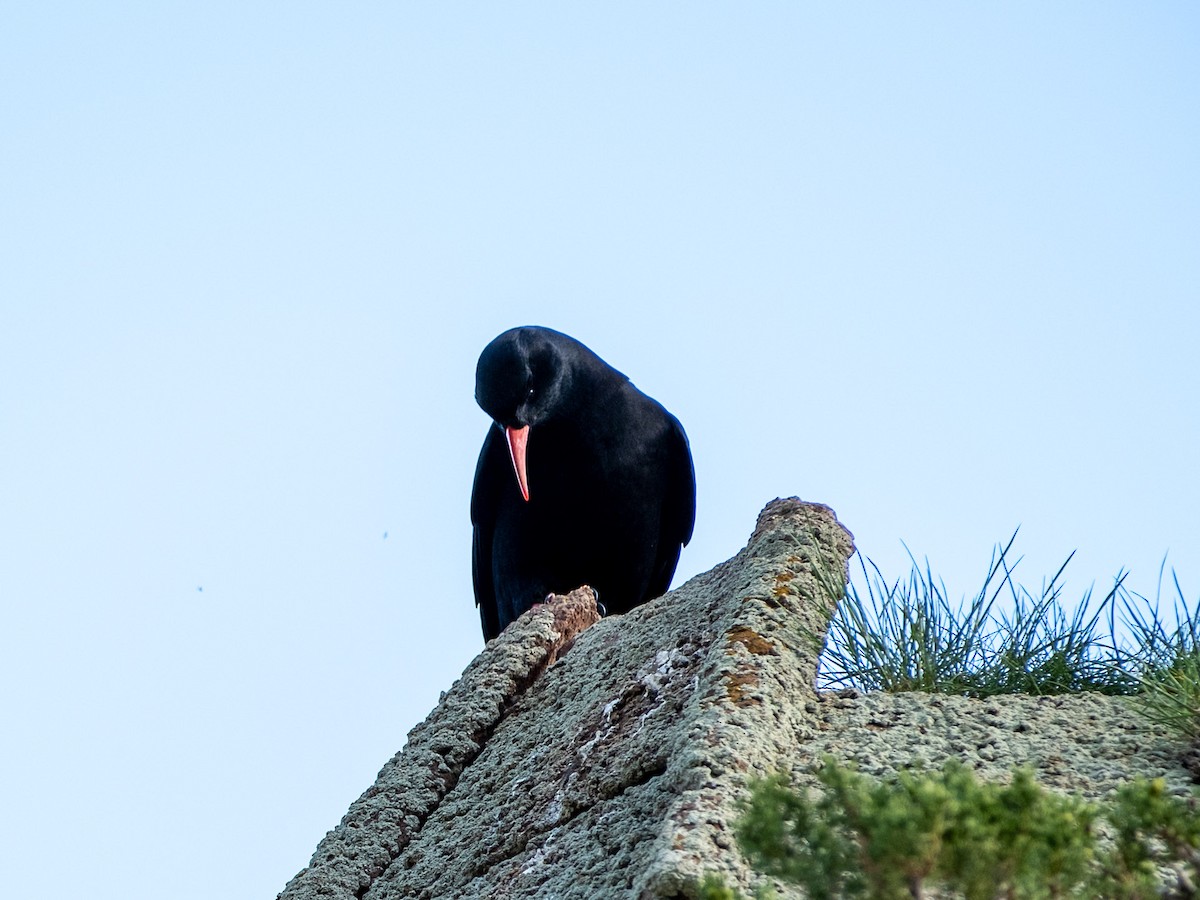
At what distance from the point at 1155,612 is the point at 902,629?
0.55 meters

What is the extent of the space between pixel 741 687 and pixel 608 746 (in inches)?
15.4

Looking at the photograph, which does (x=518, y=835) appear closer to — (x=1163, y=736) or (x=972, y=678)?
(x=972, y=678)

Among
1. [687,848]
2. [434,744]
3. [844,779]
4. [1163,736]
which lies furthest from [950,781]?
[434,744]

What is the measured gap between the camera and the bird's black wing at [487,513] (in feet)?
24.9

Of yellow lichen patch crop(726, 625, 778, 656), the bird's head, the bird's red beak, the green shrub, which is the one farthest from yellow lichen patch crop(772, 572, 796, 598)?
the bird's head

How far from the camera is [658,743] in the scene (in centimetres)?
266

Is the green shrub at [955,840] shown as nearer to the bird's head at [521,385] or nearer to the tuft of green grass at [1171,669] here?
the tuft of green grass at [1171,669]

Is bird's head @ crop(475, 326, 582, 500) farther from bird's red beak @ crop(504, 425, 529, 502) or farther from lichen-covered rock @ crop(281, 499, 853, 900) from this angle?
lichen-covered rock @ crop(281, 499, 853, 900)

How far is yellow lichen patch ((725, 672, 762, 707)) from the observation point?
259 cm

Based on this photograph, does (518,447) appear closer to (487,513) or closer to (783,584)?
(487,513)

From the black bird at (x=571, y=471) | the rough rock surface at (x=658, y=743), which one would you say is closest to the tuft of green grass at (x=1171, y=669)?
the rough rock surface at (x=658, y=743)

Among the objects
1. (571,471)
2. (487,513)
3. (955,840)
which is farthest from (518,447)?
(955,840)

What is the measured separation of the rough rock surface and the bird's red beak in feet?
9.53

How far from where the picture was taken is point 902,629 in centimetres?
293
